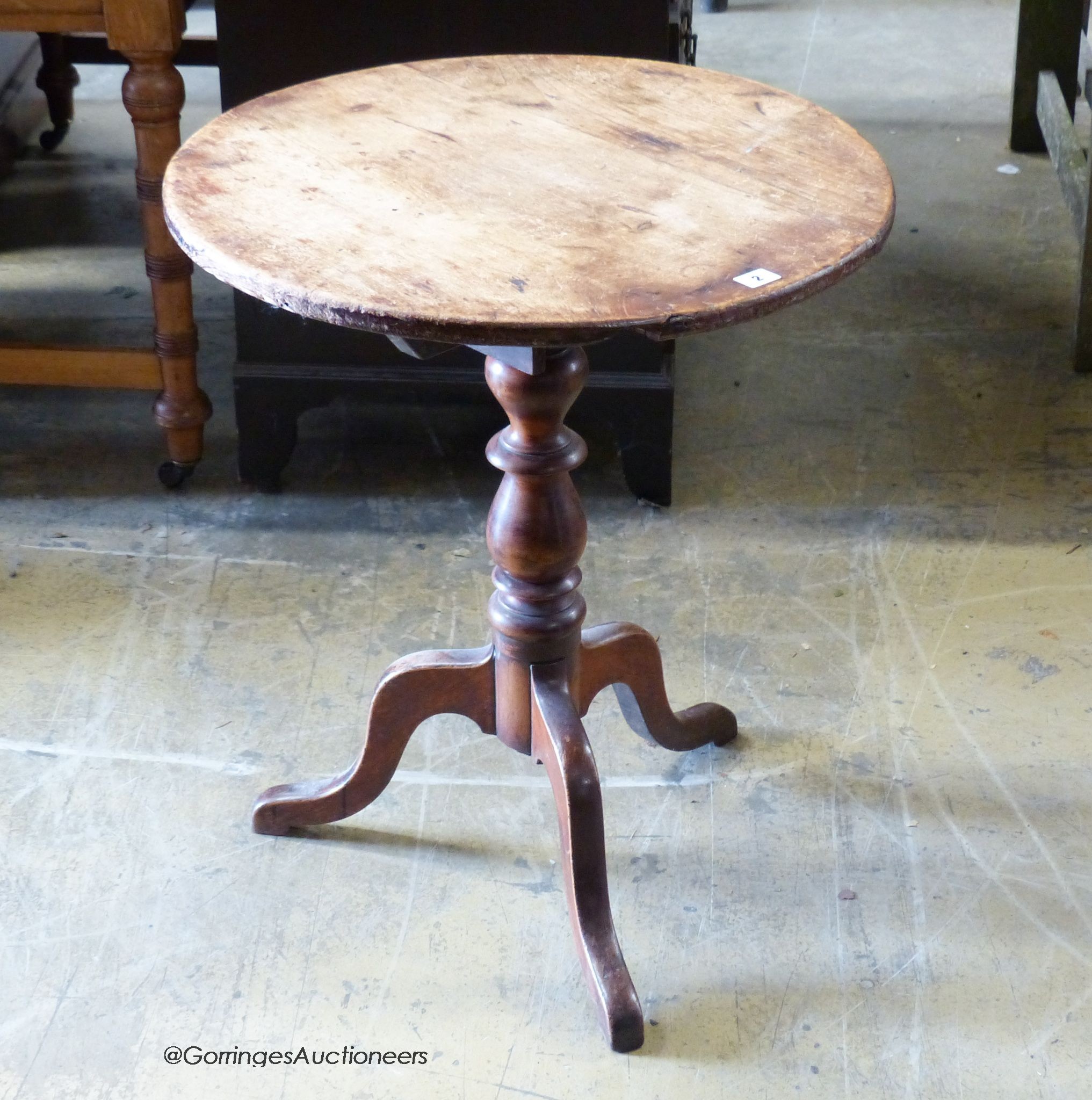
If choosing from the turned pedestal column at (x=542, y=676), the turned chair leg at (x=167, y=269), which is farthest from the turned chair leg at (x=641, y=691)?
the turned chair leg at (x=167, y=269)

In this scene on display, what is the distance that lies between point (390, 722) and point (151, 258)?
98 centimetres

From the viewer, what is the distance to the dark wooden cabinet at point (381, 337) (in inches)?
82.3

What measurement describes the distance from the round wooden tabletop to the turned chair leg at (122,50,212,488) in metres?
0.58

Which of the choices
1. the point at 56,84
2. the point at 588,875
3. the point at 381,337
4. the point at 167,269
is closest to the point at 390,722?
the point at 588,875

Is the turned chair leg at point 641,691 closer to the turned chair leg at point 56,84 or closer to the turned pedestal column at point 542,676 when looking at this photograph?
the turned pedestal column at point 542,676

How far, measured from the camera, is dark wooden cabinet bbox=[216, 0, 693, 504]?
209 cm

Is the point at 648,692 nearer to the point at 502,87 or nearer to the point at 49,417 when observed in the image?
the point at 502,87

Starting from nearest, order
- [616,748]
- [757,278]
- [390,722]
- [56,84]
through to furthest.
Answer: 1. [757,278]
2. [390,722]
3. [616,748]
4. [56,84]

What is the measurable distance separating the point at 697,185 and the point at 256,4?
104cm

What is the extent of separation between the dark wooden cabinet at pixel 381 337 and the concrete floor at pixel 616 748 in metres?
0.13

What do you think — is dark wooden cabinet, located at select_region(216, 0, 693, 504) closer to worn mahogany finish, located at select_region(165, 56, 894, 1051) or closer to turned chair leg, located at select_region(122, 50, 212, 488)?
turned chair leg, located at select_region(122, 50, 212, 488)

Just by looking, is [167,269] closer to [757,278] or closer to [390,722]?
[390,722]

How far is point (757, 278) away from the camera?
117 centimetres

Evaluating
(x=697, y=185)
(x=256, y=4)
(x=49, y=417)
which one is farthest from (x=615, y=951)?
(x=49, y=417)
